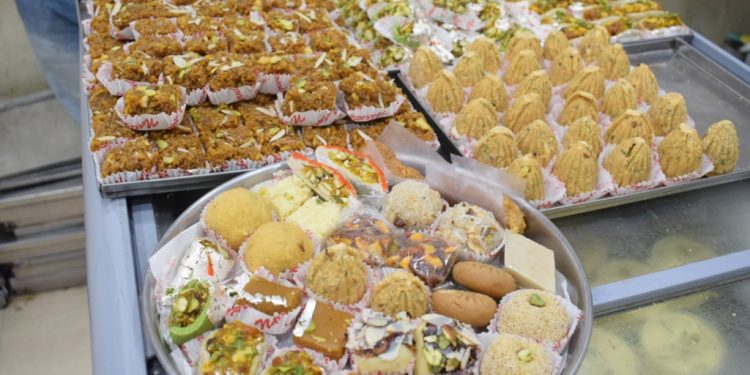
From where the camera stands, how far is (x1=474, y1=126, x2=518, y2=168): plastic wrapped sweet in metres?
2.40

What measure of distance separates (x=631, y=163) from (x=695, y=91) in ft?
3.79

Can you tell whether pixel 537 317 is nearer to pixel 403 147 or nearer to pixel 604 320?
pixel 604 320

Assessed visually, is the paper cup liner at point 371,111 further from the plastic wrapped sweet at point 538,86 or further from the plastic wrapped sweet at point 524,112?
the plastic wrapped sweet at point 538,86

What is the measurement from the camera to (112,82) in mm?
2494

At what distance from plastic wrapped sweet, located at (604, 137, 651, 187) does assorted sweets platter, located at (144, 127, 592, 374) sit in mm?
599

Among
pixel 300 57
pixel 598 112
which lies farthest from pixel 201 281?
pixel 598 112

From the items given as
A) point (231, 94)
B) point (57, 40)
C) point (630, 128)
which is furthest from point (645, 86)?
point (57, 40)

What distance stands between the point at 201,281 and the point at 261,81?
117cm

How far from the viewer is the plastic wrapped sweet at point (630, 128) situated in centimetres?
255

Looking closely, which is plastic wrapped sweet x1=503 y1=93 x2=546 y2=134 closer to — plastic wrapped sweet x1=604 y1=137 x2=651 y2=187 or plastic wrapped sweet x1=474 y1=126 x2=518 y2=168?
plastic wrapped sweet x1=474 y1=126 x2=518 y2=168

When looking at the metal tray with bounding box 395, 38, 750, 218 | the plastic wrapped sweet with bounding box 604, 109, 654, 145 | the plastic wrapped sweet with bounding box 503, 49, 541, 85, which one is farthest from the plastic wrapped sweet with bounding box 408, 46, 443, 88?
the plastic wrapped sweet with bounding box 604, 109, 654, 145

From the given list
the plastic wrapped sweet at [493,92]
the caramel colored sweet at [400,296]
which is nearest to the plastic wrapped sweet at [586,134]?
the plastic wrapped sweet at [493,92]

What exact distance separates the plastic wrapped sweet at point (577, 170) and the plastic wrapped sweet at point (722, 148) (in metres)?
0.53

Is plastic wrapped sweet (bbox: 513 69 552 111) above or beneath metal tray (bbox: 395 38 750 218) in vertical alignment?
above
